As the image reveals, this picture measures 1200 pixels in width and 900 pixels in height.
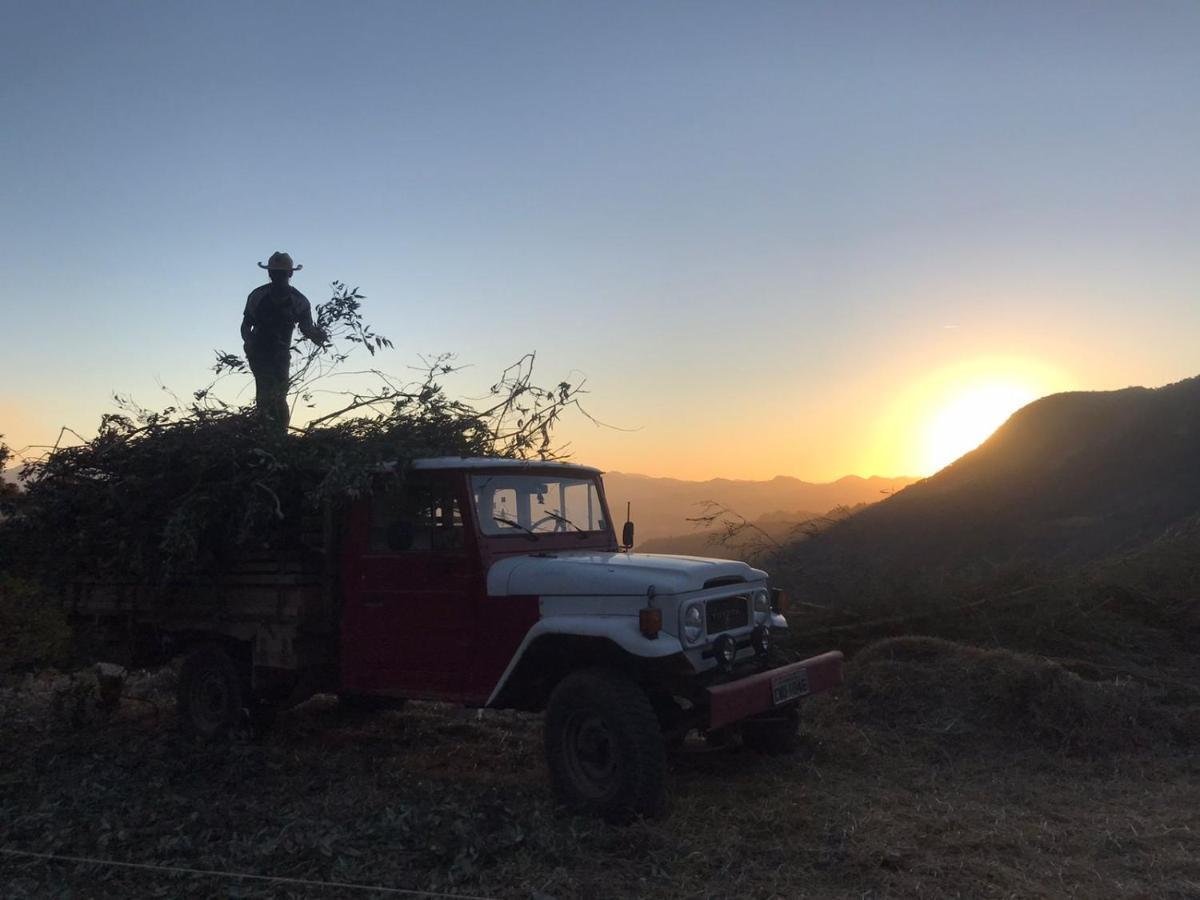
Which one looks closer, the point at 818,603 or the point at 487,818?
the point at 487,818

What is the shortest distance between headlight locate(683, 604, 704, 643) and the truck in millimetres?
12

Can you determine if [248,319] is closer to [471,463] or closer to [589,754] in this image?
[471,463]

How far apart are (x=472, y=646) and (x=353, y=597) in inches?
44.8

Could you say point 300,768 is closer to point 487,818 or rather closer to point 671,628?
point 487,818

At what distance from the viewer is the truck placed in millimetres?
5461

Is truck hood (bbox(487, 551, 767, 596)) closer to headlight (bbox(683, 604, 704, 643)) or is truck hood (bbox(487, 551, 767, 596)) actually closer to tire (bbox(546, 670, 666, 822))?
headlight (bbox(683, 604, 704, 643))

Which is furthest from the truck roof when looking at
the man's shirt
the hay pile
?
the hay pile

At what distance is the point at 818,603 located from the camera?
10227 millimetres

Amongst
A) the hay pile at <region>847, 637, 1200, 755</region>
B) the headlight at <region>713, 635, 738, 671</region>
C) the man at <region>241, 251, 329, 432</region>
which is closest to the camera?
the headlight at <region>713, 635, 738, 671</region>

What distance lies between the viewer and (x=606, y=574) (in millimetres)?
5605

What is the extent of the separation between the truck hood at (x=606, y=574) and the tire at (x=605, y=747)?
0.51 meters

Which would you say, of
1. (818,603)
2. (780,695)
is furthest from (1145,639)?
(780,695)

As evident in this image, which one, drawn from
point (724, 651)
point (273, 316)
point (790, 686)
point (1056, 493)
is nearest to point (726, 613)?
point (724, 651)

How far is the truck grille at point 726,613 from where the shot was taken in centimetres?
577
